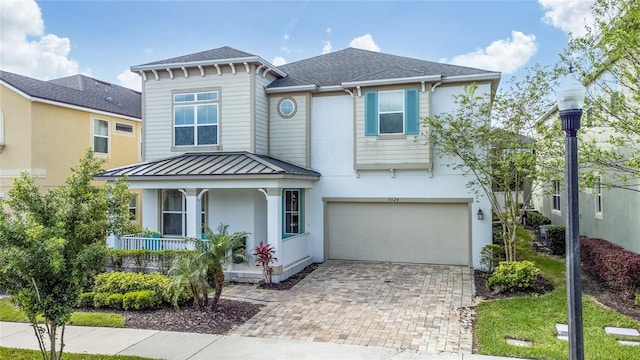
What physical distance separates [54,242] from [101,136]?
49.8ft

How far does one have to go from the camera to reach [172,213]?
13.9 m

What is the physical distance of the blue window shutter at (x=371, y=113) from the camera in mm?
12930

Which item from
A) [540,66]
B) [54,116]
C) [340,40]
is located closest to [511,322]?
[540,66]

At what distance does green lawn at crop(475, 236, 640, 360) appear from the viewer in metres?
6.08

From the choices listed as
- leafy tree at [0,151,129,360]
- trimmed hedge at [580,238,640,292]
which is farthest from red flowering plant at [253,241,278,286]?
trimmed hedge at [580,238,640,292]

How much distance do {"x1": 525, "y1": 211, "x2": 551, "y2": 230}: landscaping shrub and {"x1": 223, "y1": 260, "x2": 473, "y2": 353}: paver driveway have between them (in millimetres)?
8485

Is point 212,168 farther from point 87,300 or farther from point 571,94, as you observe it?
point 571,94

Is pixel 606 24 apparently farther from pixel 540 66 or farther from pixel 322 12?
pixel 322 12

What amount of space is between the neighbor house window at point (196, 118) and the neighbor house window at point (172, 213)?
1.86m

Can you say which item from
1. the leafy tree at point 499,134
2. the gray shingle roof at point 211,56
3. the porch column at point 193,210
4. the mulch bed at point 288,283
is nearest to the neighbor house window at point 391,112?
the leafy tree at point 499,134

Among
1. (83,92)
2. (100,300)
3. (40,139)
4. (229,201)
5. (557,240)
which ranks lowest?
(100,300)

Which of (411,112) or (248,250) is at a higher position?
(411,112)

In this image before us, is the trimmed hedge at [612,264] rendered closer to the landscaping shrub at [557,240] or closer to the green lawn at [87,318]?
the landscaping shrub at [557,240]

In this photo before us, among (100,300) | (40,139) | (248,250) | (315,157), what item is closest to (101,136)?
(40,139)
